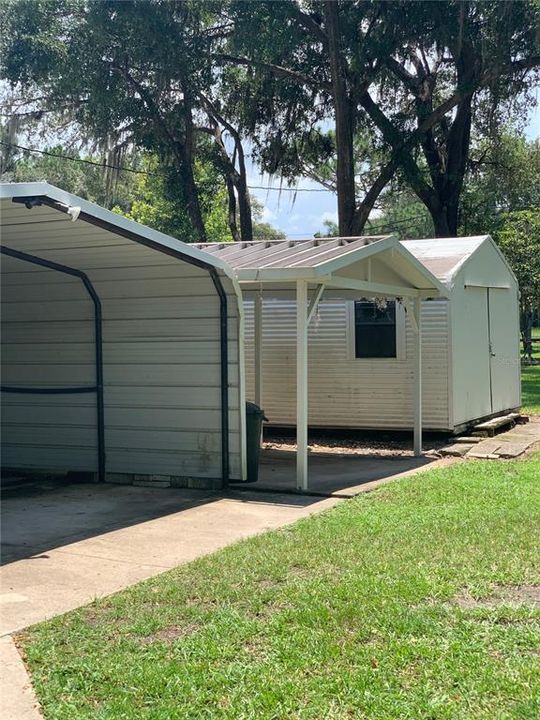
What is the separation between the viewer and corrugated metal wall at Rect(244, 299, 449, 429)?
12.7 metres

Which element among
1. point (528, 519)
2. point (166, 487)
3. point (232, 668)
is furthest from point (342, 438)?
point (232, 668)

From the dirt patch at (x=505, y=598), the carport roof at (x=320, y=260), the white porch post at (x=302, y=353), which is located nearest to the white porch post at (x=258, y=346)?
the carport roof at (x=320, y=260)

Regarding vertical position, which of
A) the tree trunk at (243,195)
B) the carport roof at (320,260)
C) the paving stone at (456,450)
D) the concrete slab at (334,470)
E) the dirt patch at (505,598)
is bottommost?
the concrete slab at (334,470)

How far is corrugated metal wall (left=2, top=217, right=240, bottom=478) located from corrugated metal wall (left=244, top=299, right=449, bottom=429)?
3914 millimetres

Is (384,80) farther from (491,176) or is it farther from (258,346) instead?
(258,346)

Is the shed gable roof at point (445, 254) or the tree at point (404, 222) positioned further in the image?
the tree at point (404, 222)

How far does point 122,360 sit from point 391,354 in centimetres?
478

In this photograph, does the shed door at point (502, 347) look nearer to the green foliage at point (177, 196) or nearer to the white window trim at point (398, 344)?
the white window trim at point (398, 344)

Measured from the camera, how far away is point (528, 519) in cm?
697

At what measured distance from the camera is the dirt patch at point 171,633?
175 inches

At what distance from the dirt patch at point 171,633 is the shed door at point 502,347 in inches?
419

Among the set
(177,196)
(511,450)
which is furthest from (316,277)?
(177,196)

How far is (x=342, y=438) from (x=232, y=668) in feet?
31.7

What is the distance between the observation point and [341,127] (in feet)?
65.8
